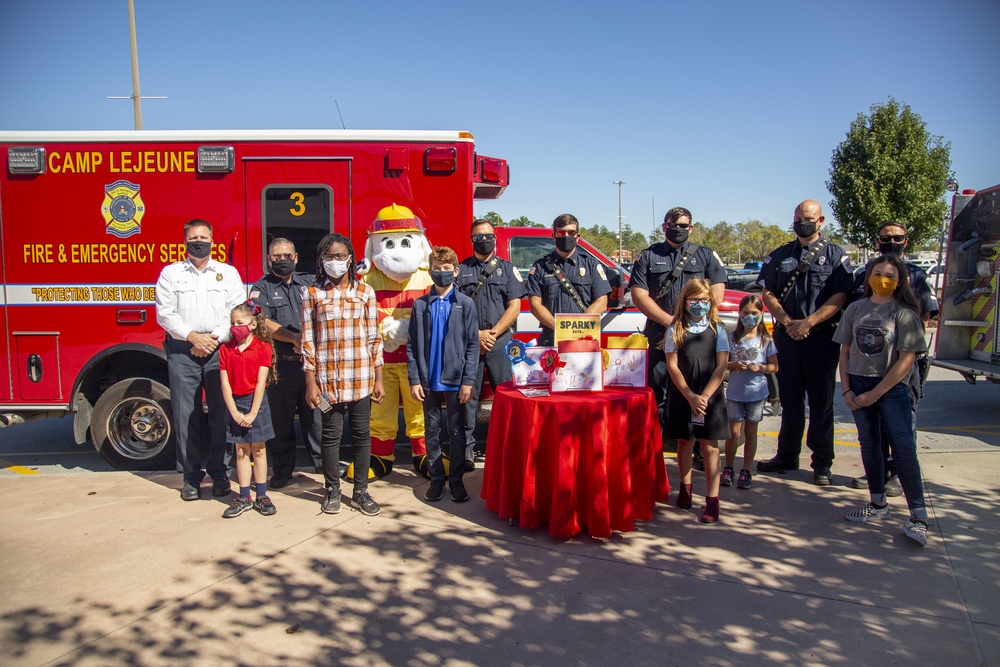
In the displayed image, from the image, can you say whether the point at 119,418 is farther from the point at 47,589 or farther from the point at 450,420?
the point at 450,420

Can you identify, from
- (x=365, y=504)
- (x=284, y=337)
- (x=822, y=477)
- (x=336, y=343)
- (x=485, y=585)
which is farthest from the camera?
(x=822, y=477)

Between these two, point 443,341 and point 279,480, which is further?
point 279,480

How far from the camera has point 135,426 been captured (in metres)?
6.36

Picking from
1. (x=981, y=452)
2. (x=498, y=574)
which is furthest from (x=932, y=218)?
(x=498, y=574)

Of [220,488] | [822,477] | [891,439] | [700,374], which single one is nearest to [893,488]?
[822,477]

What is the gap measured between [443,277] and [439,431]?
1.15 metres

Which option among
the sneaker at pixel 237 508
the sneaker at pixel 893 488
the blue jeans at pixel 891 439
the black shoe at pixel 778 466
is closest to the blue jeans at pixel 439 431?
the sneaker at pixel 237 508

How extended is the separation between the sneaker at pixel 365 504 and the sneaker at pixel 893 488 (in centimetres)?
383

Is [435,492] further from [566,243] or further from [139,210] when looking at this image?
[139,210]

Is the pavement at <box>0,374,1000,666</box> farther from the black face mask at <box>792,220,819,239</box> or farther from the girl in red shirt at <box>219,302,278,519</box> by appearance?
the black face mask at <box>792,220,819,239</box>

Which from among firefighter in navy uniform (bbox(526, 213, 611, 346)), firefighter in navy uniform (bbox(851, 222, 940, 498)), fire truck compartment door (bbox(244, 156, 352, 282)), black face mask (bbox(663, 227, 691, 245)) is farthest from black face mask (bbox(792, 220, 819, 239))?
fire truck compartment door (bbox(244, 156, 352, 282))

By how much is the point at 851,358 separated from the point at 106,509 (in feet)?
17.9

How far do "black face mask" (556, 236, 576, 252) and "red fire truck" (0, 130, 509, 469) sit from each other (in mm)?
1050

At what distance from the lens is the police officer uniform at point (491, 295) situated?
583 centimetres
